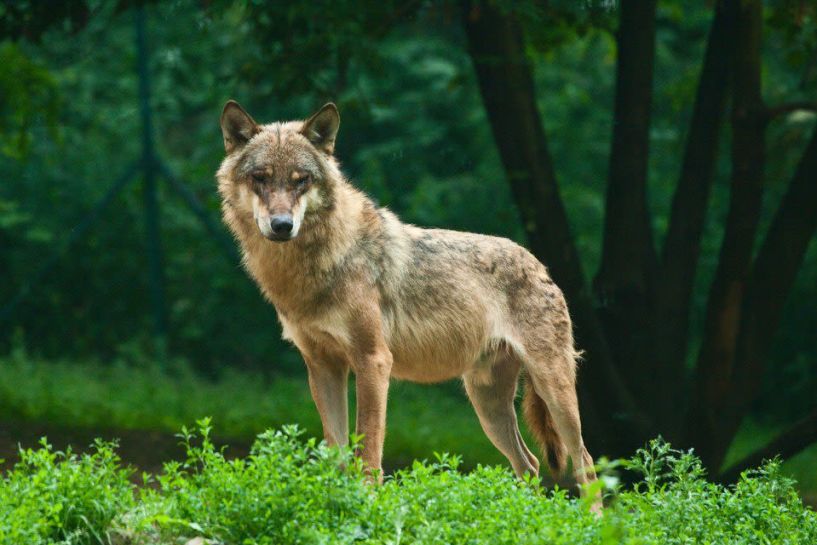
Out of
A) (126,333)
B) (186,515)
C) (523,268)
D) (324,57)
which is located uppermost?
(324,57)

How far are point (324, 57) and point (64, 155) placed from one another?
715 centimetres

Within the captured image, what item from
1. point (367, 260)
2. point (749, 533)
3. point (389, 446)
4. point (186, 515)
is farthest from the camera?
point (389, 446)

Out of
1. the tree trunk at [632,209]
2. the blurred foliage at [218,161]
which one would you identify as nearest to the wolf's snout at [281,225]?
the tree trunk at [632,209]

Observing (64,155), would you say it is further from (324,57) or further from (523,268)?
(523,268)

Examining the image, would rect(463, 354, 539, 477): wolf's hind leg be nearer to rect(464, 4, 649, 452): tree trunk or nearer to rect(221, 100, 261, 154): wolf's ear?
rect(464, 4, 649, 452): tree trunk

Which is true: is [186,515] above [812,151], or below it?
below

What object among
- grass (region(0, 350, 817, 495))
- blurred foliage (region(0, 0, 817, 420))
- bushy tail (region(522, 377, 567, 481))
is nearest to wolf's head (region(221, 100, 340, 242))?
bushy tail (region(522, 377, 567, 481))

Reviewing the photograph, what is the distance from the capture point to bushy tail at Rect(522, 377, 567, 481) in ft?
22.0

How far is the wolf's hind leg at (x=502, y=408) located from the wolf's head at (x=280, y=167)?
4.98ft

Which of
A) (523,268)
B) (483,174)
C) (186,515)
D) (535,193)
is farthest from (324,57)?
(483,174)

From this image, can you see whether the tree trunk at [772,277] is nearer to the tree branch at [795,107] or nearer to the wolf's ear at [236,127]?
the tree branch at [795,107]

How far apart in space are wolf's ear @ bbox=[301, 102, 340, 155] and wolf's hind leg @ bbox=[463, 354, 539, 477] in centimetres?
159

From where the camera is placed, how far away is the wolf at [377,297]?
5746mm

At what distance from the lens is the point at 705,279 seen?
1399 centimetres
